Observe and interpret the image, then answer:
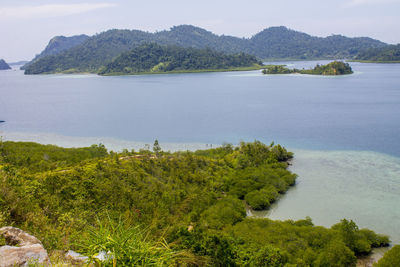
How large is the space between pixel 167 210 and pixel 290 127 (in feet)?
122

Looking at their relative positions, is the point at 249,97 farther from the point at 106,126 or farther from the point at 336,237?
the point at 336,237

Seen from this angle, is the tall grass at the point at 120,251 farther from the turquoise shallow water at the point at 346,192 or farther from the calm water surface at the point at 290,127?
the calm water surface at the point at 290,127

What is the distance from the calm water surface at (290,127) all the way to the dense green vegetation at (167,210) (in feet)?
11.1

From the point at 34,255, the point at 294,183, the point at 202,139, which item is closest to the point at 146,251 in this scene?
the point at 34,255

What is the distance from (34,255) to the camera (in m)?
6.05

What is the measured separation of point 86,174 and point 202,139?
26.3 metres

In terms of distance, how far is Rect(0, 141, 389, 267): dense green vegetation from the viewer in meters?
7.86

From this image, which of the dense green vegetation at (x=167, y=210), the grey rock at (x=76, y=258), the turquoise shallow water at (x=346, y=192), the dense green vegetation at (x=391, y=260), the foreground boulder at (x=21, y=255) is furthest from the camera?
the turquoise shallow water at (x=346, y=192)

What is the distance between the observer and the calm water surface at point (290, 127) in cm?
2638

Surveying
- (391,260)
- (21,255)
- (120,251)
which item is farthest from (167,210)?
(120,251)

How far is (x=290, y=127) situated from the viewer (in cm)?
5234

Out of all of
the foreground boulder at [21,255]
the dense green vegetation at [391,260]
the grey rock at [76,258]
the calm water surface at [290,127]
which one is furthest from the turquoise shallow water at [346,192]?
the foreground boulder at [21,255]

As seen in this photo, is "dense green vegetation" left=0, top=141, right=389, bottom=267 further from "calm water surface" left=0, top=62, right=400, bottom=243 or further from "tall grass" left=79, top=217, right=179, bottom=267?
"calm water surface" left=0, top=62, right=400, bottom=243

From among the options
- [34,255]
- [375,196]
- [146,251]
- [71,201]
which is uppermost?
[146,251]
